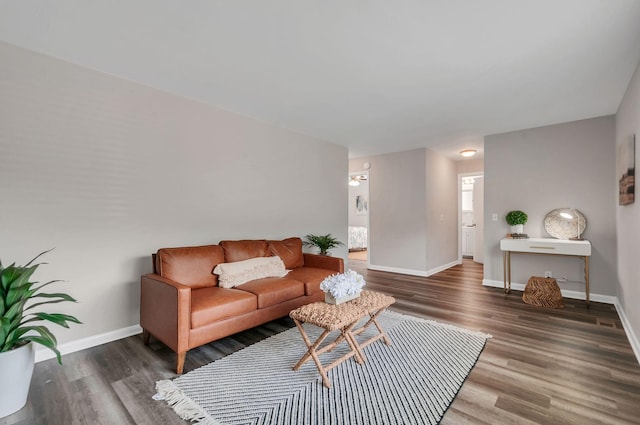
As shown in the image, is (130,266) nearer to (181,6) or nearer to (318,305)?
(318,305)

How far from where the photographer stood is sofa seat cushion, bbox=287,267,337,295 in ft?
10.7

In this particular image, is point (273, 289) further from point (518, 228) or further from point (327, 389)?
point (518, 228)

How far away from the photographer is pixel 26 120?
238 cm

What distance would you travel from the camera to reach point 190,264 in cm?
288

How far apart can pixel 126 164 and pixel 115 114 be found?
0.47 meters

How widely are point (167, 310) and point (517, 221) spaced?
15.3 ft

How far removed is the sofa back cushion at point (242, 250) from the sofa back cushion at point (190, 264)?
0.34 ft

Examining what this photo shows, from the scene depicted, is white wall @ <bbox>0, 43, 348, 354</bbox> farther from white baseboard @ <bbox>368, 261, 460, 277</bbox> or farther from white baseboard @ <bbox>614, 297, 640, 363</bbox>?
Answer: white baseboard @ <bbox>614, 297, 640, 363</bbox>

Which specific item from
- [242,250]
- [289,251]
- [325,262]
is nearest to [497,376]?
[325,262]

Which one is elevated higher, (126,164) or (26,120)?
(26,120)

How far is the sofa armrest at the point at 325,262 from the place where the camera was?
3717 millimetres

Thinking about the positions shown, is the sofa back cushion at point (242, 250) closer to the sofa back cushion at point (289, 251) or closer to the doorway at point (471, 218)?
the sofa back cushion at point (289, 251)

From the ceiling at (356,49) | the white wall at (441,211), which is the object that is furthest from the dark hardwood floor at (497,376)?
the ceiling at (356,49)

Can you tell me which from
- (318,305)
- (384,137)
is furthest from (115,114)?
(384,137)
